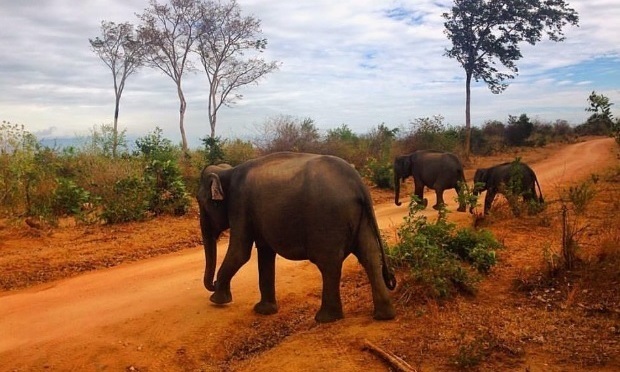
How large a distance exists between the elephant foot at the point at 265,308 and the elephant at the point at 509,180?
592 cm

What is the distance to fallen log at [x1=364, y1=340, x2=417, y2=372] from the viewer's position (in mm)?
4536

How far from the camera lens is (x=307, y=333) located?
18.8ft

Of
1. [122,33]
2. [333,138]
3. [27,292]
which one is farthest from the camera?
[122,33]

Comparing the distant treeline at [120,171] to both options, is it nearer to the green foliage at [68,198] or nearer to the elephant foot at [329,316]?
the green foliage at [68,198]

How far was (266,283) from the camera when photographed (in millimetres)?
6812

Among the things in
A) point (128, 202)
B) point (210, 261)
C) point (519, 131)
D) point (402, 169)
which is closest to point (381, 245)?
point (210, 261)

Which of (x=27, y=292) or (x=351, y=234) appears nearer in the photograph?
(x=351, y=234)

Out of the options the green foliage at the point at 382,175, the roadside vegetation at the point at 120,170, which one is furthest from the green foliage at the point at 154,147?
the green foliage at the point at 382,175

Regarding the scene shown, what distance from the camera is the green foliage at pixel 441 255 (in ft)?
20.7

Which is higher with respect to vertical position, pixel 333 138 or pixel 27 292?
pixel 333 138

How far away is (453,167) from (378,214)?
2.30m

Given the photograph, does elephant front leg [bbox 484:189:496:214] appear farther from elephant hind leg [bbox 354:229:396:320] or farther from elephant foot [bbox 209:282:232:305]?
elephant foot [bbox 209:282:232:305]

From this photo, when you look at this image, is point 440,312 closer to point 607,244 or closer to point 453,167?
point 607,244

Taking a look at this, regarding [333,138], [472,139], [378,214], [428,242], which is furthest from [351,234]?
[472,139]
